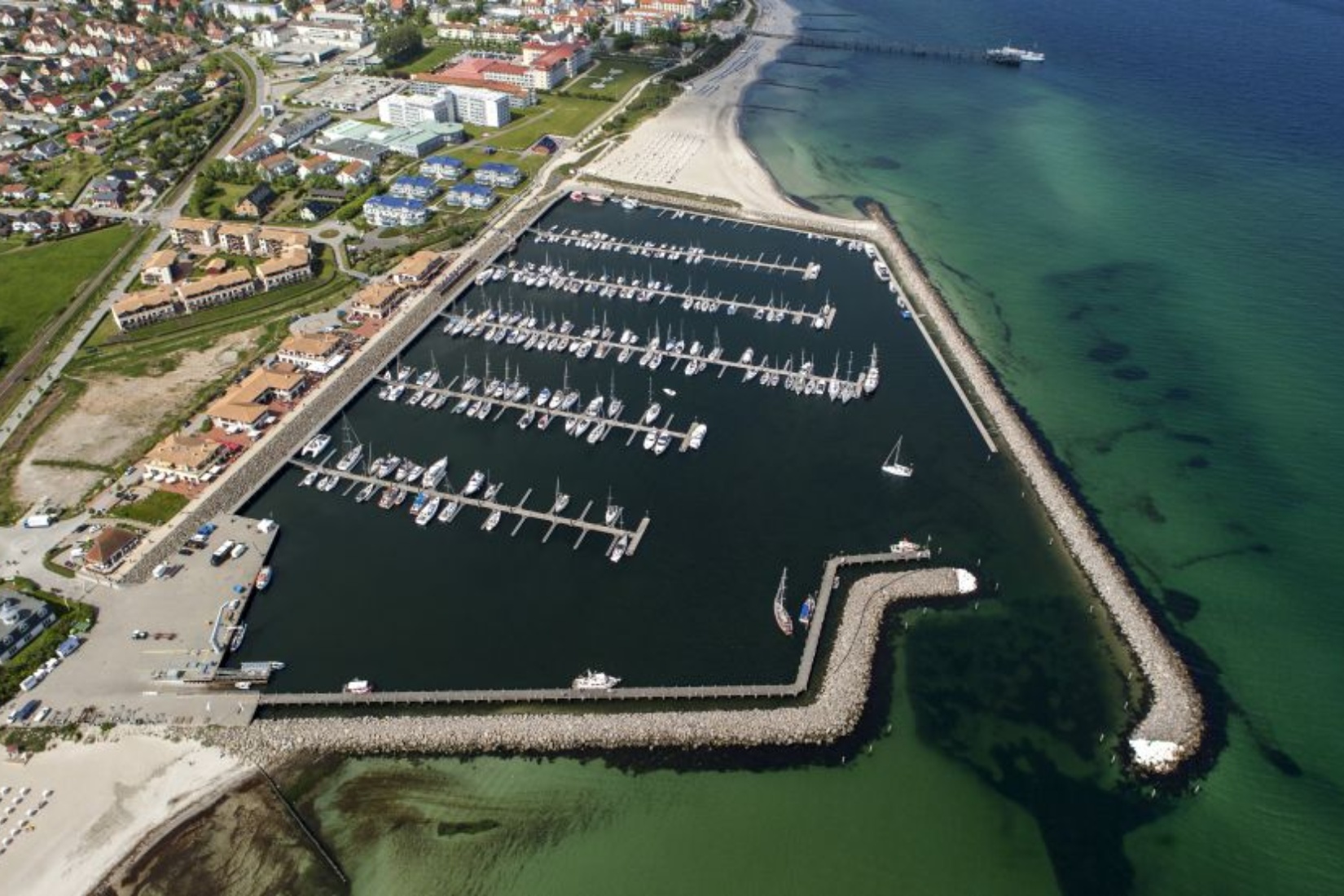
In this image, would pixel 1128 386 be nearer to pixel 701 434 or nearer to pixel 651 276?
pixel 701 434

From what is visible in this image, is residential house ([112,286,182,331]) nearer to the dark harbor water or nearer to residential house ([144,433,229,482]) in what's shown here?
residential house ([144,433,229,482])

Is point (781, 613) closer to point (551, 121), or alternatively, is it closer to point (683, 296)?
point (683, 296)

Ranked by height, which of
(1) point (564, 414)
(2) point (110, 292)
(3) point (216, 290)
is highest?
(3) point (216, 290)

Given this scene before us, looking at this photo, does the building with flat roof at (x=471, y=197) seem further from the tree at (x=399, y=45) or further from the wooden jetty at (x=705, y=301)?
the tree at (x=399, y=45)

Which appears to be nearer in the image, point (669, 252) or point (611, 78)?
point (669, 252)

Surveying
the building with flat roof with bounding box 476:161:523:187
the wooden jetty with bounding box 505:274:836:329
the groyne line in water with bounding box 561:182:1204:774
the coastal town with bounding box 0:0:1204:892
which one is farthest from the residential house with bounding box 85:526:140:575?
the building with flat roof with bounding box 476:161:523:187

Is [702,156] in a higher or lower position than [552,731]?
higher

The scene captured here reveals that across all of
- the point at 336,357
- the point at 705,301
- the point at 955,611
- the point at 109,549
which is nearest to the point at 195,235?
the point at 336,357
